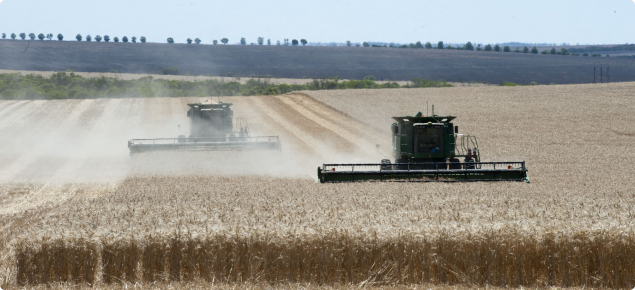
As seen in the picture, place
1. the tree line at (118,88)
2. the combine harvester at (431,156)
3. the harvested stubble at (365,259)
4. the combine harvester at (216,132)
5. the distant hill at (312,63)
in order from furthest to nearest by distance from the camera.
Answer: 1. the distant hill at (312,63)
2. the tree line at (118,88)
3. the combine harvester at (216,132)
4. the combine harvester at (431,156)
5. the harvested stubble at (365,259)

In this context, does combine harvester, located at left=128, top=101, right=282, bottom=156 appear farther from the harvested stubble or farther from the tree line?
the tree line

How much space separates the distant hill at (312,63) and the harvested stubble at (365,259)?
3672 inches

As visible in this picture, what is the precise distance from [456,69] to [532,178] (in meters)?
96.9

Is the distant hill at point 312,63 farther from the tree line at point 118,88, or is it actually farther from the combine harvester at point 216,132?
the combine harvester at point 216,132

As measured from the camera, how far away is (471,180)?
17.1 m

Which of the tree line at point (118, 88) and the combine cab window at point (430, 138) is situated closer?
the combine cab window at point (430, 138)

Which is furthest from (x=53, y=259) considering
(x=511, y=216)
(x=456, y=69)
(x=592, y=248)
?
(x=456, y=69)

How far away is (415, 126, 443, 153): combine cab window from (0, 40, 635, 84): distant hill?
274 feet

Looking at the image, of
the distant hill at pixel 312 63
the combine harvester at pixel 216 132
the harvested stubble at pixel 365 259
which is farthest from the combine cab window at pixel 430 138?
the distant hill at pixel 312 63

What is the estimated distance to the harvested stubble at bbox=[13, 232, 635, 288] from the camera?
29.6 ft

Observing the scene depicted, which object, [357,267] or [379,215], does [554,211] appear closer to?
[379,215]

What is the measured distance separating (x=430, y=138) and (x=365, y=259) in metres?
10.7

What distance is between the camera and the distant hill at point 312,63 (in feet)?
356

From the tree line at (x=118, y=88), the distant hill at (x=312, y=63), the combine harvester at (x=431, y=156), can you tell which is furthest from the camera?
the distant hill at (x=312, y=63)
